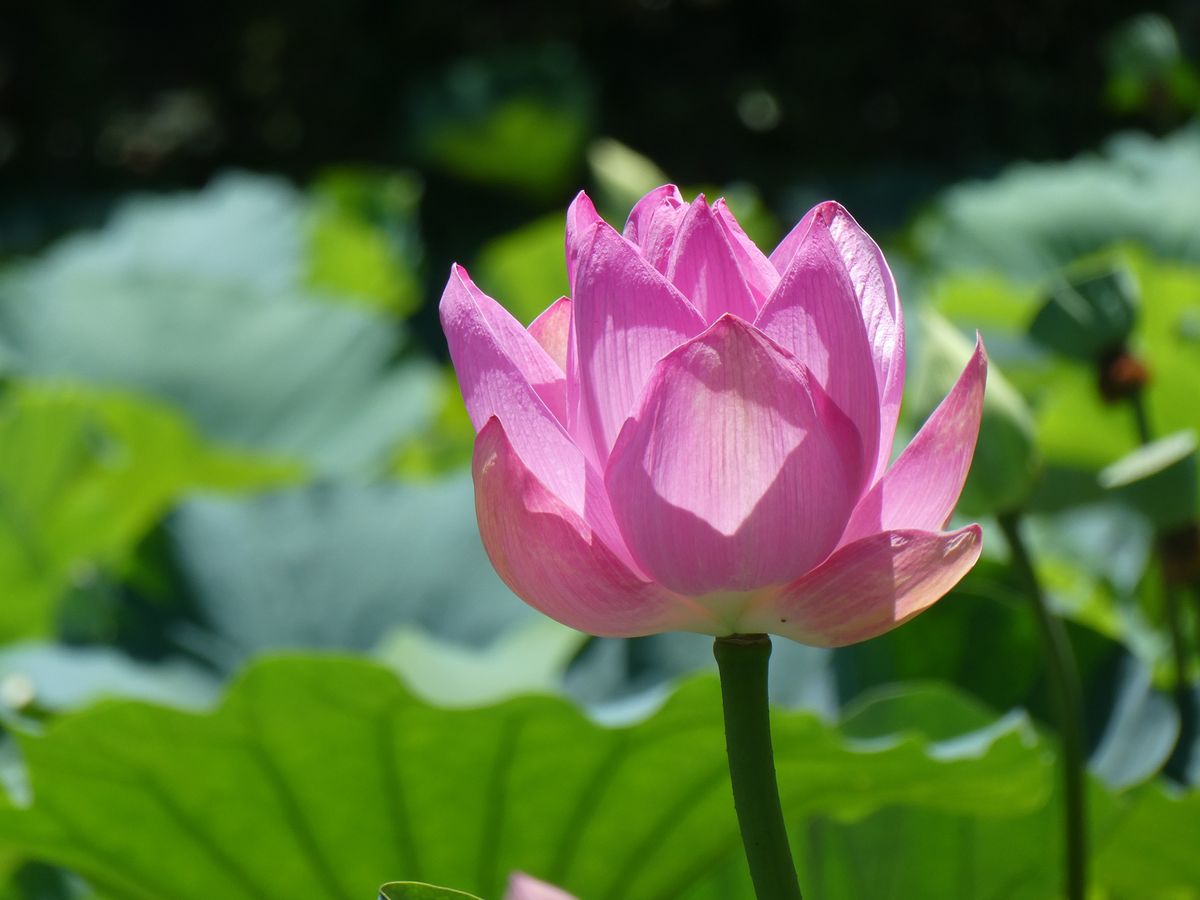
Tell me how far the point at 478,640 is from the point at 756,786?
627 mm

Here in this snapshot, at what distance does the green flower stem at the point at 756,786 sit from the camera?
0.26 m

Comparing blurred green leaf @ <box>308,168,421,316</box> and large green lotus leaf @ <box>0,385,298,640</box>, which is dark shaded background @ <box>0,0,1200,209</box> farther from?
large green lotus leaf @ <box>0,385,298,640</box>

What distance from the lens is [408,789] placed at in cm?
57

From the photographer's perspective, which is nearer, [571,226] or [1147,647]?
[571,226]

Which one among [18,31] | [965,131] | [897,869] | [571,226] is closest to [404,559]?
[897,869]

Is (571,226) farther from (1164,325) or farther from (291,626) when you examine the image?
(1164,325)

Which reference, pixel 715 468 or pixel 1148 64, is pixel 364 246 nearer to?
pixel 1148 64

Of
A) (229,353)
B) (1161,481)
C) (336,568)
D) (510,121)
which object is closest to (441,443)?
(229,353)

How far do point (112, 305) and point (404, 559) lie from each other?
28.8 inches

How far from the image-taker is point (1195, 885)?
64cm

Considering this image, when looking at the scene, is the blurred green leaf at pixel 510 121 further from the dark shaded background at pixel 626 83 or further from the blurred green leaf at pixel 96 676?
the blurred green leaf at pixel 96 676

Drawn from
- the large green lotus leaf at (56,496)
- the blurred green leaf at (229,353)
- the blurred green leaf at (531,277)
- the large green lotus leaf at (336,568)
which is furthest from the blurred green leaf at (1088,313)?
the blurred green leaf at (531,277)

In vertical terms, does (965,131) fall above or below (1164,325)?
above

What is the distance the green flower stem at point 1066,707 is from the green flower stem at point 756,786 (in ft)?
0.69
